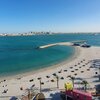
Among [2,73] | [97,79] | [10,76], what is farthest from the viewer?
[2,73]

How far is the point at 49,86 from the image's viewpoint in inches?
1491

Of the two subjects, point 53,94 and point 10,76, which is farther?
point 10,76

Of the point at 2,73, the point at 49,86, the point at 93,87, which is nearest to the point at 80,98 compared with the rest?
the point at 93,87

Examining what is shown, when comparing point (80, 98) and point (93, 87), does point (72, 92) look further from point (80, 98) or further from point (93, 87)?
point (93, 87)

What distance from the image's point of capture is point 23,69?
58719 millimetres

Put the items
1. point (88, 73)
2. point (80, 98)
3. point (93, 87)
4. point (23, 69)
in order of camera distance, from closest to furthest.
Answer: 1. point (80, 98)
2. point (93, 87)
3. point (88, 73)
4. point (23, 69)

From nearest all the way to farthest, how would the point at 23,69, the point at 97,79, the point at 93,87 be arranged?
the point at 93,87 → the point at 97,79 → the point at 23,69

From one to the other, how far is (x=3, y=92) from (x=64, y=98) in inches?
476

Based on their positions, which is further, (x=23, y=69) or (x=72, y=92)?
(x=23, y=69)

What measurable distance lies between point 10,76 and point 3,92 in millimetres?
15147

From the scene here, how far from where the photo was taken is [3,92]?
36.2 m

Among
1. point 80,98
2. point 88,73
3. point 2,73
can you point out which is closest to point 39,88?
point 80,98

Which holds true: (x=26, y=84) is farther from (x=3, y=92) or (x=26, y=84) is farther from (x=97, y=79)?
(x=97, y=79)

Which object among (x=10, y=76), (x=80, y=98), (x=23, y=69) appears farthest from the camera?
(x=23, y=69)
